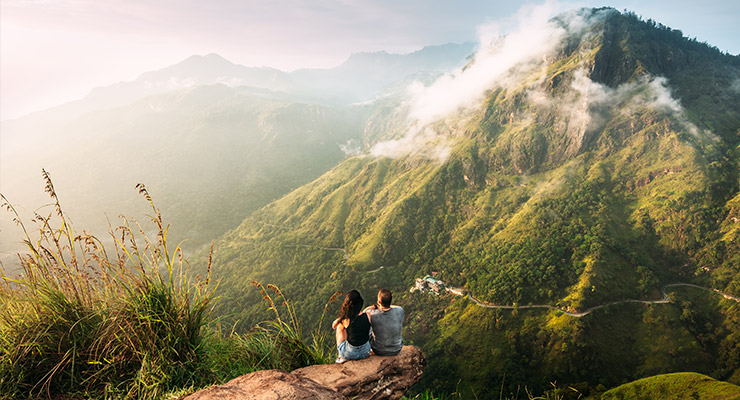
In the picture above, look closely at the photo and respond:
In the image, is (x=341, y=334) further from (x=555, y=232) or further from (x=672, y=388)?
(x=555, y=232)

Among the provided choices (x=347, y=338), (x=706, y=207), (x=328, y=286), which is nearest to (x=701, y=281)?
(x=706, y=207)

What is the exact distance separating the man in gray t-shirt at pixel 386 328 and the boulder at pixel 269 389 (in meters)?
1.69

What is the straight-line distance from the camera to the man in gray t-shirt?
5859 mm

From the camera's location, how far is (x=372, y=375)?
198 inches

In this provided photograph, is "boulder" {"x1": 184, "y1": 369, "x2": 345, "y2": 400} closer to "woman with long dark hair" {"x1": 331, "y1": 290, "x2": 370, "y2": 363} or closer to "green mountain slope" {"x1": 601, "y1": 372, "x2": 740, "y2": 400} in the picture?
"woman with long dark hair" {"x1": 331, "y1": 290, "x2": 370, "y2": 363}

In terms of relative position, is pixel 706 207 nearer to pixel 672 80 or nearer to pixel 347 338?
pixel 672 80

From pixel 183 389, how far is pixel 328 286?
117 metres

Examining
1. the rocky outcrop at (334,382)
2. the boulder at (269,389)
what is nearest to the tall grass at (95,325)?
the boulder at (269,389)

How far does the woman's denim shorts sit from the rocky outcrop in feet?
0.89

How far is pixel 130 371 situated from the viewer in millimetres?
4355

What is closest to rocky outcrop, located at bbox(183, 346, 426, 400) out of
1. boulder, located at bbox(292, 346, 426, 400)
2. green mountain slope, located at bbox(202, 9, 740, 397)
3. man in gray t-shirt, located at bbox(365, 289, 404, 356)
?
boulder, located at bbox(292, 346, 426, 400)

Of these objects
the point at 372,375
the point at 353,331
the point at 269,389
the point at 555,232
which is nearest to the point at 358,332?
the point at 353,331

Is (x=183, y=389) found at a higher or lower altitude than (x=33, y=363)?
lower

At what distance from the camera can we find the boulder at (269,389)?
3.82 metres
